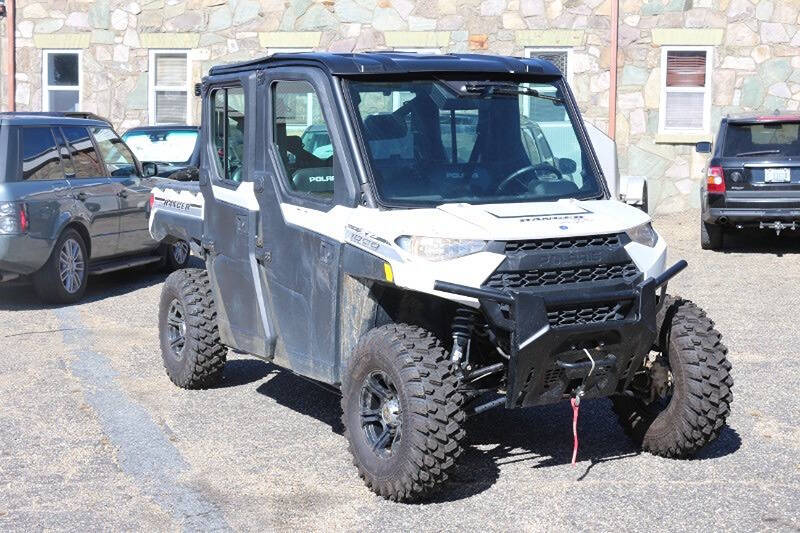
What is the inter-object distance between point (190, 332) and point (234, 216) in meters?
1.04

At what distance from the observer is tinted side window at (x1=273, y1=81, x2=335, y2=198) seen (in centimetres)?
704

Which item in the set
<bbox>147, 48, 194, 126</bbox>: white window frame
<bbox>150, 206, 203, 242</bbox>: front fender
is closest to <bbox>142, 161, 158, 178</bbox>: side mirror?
<bbox>150, 206, 203, 242</bbox>: front fender

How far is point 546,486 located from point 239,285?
2.32 m

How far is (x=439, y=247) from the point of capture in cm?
→ 621

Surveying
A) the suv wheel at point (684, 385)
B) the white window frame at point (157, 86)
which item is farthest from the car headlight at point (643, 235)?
the white window frame at point (157, 86)

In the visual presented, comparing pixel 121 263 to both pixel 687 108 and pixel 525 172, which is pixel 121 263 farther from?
pixel 687 108

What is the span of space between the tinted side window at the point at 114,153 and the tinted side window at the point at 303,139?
6629 millimetres

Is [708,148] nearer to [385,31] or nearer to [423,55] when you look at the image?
[385,31]

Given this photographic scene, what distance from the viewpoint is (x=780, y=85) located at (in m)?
21.4

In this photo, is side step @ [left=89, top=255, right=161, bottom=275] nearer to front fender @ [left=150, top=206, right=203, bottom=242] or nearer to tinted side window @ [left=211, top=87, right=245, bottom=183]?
front fender @ [left=150, top=206, right=203, bottom=242]

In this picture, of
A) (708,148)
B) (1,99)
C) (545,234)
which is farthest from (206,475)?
(1,99)

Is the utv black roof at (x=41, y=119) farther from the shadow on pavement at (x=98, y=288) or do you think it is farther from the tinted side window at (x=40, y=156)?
the shadow on pavement at (x=98, y=288)

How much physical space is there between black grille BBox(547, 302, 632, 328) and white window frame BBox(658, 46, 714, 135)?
15.9 meters

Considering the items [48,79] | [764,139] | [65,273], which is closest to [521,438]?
[65,273]
